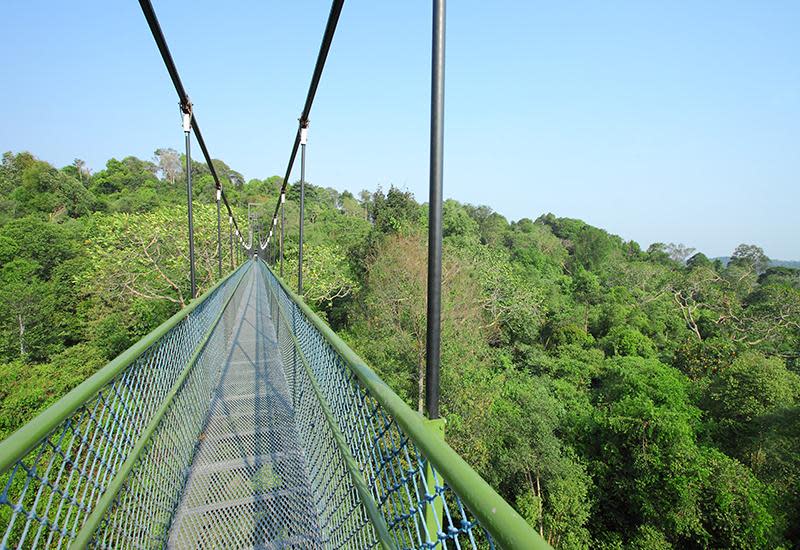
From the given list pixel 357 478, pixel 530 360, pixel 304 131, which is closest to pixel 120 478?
pixel 357 478

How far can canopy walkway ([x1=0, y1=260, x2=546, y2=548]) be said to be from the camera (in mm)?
739

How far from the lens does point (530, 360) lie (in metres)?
22.5

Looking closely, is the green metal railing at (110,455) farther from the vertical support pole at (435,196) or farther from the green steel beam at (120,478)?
the vertical support pole at (435,196)

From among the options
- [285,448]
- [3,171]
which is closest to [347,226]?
[285,448]

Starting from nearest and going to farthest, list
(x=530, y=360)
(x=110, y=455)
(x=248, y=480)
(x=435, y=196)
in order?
(x=435, y=196)
(x=110, y=455)
(x=248, y=480)
(x=530, y=360)

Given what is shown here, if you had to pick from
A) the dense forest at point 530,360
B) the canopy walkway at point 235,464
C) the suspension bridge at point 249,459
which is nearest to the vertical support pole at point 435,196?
the suspension bridge at point 249,459

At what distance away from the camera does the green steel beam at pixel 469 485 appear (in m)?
0.43

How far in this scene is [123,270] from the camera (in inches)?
479

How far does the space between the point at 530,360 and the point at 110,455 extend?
76.2 feet

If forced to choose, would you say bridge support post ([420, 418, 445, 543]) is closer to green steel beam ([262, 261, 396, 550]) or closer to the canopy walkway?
the canopy walkway

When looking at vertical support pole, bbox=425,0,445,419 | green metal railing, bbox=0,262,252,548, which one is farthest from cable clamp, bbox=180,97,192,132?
vertical support pole, bbox=425,0,445,419

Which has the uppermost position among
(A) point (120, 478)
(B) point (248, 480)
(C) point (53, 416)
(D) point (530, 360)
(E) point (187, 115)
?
(E) point (187, 115)

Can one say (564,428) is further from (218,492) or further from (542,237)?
(542,237)

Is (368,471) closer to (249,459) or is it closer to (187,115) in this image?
(249,459)
